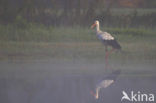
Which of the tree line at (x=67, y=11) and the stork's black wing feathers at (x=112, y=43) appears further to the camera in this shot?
the tree line at (x=67, y=11)

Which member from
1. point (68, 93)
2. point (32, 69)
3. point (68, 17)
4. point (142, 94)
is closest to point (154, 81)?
point (142, 94)

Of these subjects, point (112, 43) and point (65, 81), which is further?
point (112, 43)

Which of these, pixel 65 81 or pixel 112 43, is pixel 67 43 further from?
pixel 65 81

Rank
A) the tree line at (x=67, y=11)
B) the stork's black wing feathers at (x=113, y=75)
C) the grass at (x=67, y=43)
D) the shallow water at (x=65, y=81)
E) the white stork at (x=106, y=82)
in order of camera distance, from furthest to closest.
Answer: the tree line at (x=67, y=11), the grass at (x=67, y=43), the stork's black wing feathers at (x=113, y=75), the white stork at (x=106, y=82), the shallow water at (x=65, y=81)

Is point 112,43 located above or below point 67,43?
above

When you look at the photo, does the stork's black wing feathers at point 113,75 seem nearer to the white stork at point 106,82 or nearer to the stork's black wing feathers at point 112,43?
the white stork at point 106,82

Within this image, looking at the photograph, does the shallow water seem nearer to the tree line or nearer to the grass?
the grass

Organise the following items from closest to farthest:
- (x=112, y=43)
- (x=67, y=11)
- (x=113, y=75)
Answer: (x=113, y=75) → (x=112, y=43) → (x=67, y=11)

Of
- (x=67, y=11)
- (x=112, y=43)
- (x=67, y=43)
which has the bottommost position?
(x=67, y=43)

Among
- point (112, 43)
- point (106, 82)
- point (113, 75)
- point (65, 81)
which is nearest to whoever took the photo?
point (106, 82)

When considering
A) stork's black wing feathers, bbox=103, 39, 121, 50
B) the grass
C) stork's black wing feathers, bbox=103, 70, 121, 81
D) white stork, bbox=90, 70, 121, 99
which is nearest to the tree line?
the grass

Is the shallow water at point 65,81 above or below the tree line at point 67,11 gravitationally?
below

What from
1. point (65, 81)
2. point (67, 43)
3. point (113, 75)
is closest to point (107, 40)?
point (67, 43)

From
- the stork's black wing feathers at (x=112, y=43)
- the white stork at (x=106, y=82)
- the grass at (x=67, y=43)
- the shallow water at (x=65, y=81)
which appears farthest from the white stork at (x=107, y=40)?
the white stork at (x=106, y=82)
